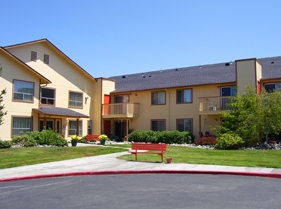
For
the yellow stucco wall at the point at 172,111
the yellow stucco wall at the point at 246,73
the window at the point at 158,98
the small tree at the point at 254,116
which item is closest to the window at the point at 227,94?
the yellow stucco wall at the point at 172,111

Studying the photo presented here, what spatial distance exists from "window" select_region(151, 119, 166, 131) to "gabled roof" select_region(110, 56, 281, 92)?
10.4ft

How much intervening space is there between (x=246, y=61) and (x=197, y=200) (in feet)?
69.4

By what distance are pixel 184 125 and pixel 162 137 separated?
2.83 meters

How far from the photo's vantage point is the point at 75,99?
111 feet

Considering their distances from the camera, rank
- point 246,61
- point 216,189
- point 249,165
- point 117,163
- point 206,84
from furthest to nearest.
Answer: point 206,84
point 246,61
point 117,163
point 249,165
point 216,189

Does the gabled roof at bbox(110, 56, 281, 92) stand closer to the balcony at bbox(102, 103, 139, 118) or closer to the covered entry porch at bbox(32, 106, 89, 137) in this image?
the balcony at bbox(102, 103, 139, 118)

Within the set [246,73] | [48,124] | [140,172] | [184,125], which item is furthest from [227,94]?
[140,172]

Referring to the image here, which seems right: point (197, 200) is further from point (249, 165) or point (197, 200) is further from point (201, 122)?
point (201, 122)

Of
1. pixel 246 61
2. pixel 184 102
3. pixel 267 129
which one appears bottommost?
pixel 267 129

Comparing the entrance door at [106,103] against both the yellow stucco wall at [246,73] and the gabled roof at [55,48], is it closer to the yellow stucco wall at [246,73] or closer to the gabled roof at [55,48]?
the gabled roof at [55,48]

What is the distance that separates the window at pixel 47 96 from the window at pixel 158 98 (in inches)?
367

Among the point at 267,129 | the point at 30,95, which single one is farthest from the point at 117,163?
the point at 30,95

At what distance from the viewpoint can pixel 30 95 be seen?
28422 mm

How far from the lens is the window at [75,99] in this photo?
33156 mm
